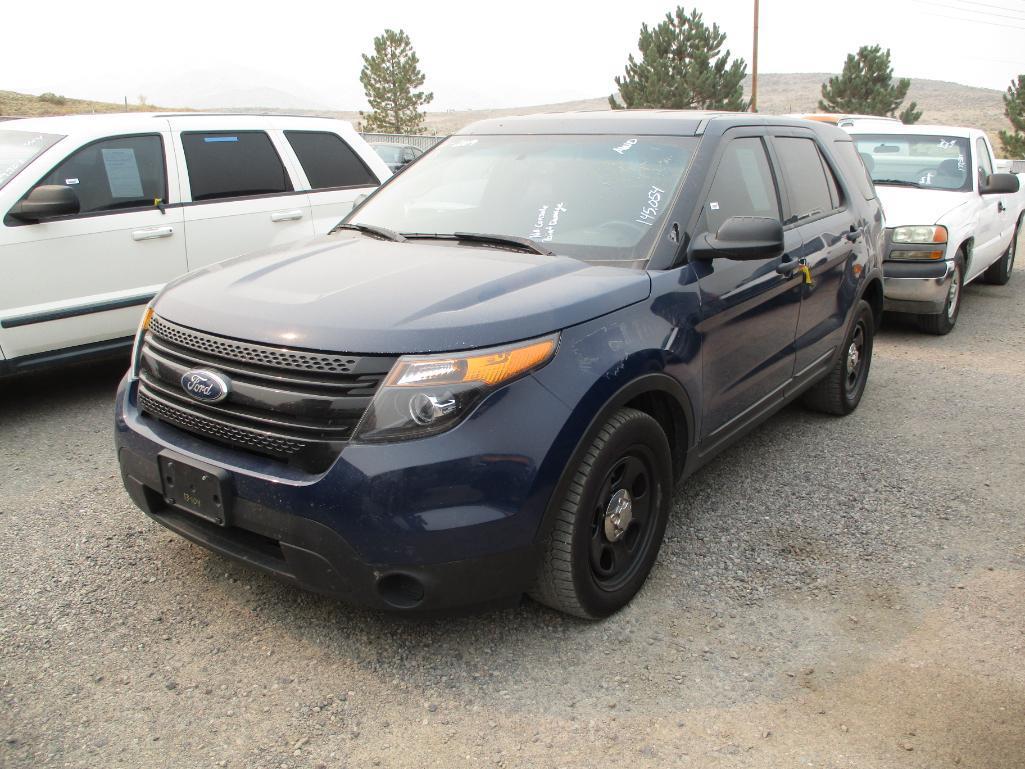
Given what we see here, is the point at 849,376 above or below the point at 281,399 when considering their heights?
below

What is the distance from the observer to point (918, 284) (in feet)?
24.4

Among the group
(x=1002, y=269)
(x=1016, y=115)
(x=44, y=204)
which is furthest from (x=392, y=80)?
(x=44, y=204)

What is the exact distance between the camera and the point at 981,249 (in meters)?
8.58

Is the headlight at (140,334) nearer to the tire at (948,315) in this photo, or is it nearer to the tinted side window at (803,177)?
the tinted side window at (803,177)

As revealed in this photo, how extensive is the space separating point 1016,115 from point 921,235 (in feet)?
84.0

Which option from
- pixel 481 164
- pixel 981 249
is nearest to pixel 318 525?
pixel 481 164

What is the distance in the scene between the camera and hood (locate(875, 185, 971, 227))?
758cm

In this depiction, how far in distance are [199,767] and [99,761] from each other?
28 centimetres

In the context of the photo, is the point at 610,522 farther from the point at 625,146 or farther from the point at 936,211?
the point at 936,211

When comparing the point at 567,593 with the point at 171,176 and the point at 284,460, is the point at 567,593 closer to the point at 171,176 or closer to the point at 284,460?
the point at 284,460

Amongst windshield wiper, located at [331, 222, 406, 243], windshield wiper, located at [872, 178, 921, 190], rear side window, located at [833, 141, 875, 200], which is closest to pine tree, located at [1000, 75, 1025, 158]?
windshield wiper, located at [872, 178, 921, 190]

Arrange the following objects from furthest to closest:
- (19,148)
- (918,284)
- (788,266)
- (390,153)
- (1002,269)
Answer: (390,153) → (1002,269) → (918,284) → (19,148) → (788,266)

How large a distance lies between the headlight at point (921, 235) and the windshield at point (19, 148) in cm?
653

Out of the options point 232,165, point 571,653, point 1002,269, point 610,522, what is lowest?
point 1002,269
